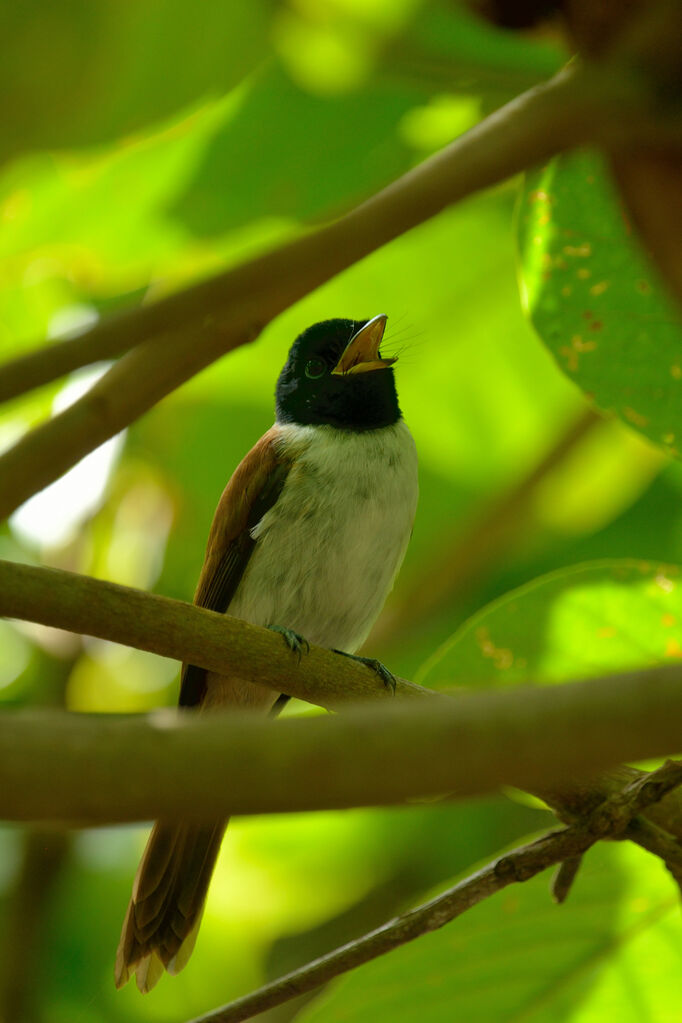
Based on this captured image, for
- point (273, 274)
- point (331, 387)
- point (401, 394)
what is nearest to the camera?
point (273, 274)

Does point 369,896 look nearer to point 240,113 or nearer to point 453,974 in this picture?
point 453,974

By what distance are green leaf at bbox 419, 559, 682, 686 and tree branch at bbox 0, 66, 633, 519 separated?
740mm

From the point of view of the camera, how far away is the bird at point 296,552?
2.58m

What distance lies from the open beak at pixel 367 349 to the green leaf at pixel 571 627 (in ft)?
3.32

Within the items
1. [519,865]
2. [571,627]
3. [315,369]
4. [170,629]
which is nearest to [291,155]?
[315,369]

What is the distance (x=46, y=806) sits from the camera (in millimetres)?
505

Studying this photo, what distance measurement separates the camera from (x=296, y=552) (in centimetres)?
267

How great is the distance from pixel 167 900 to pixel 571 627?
1.25m

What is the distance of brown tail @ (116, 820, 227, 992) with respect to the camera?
242cm

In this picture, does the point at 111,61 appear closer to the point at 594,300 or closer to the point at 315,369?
the point at 594,300

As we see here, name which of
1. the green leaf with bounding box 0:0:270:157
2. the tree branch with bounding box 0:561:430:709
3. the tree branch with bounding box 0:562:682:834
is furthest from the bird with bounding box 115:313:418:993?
the tree branch with bounding box 0:562:682:834

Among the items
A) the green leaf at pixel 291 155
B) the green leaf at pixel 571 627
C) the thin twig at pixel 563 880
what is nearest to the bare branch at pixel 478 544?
the green leaf at pixel 291 155

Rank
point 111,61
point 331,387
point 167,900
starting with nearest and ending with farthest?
1. point 111,61
2. point 167,900
3. point 331,387

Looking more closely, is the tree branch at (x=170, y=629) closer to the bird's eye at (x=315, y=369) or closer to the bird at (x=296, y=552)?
the bird at (x=296, y=552)
